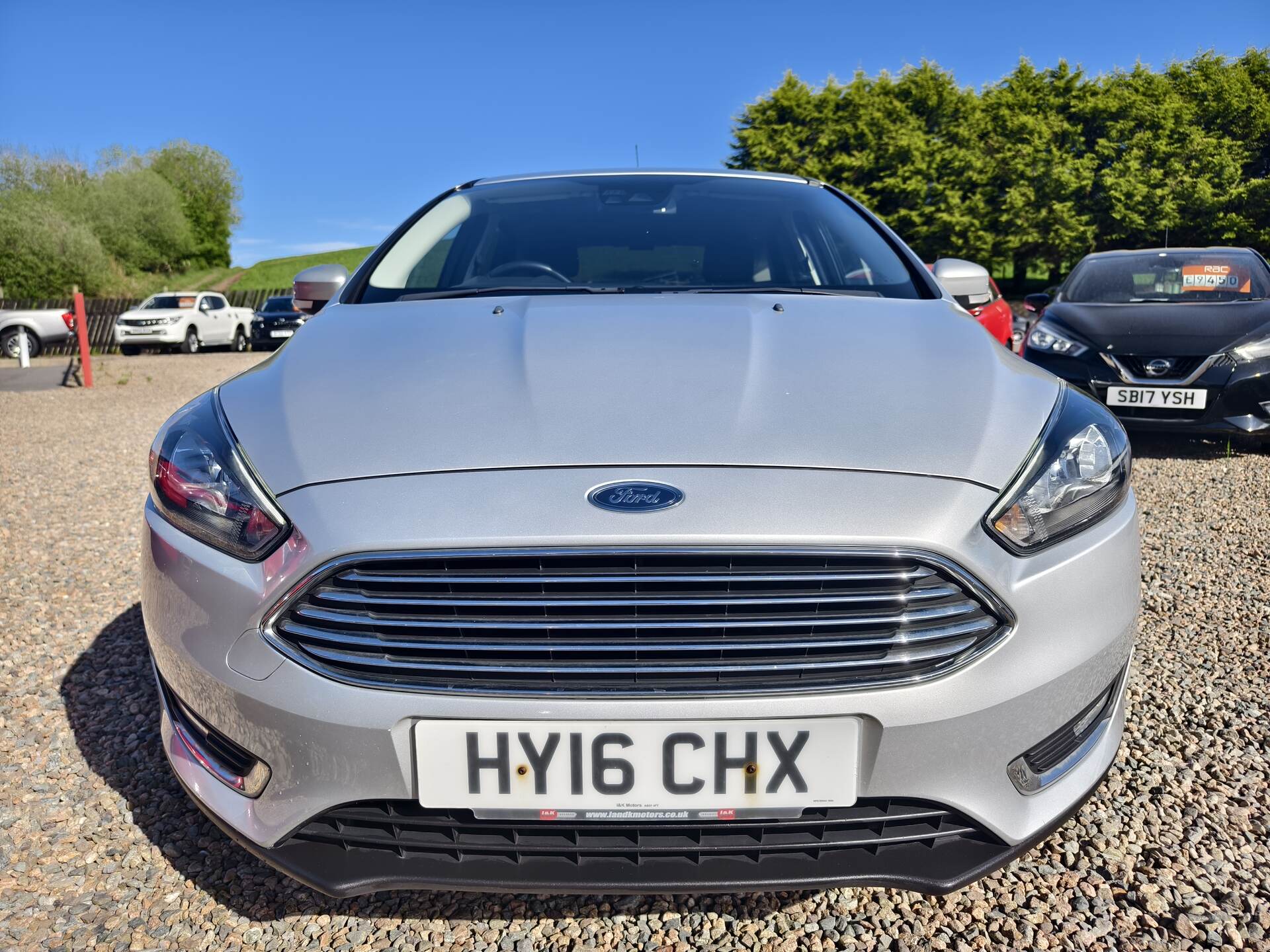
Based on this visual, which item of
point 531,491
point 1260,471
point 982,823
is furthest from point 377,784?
point 1260,471

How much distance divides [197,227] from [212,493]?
77460 mm

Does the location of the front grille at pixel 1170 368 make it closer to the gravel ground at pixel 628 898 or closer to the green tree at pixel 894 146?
the gravel ground at pixel 628 898

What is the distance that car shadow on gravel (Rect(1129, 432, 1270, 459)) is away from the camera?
6.32 m

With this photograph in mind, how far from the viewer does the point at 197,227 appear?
230 feet

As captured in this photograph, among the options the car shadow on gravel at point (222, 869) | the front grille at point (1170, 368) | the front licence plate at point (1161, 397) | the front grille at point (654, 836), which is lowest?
the car shadow on gravel at point (222, 869)

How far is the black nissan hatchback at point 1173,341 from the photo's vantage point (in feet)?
19.2

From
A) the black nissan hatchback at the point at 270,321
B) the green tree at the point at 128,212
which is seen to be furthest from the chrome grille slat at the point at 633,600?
the green tree at the point at 128,212

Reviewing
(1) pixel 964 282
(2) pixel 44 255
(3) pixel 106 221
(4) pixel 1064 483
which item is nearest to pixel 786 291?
(1) pixel 964 282

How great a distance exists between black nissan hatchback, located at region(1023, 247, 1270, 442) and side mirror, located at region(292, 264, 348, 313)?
4332mm

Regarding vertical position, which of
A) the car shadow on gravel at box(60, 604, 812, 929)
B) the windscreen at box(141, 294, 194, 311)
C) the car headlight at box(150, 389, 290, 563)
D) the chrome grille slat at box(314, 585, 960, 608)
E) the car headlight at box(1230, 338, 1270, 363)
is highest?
the car headlight at box(150, 389, 290, 563)

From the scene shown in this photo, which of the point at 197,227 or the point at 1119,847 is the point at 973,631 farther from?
the point at 197,227

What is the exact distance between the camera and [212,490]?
1.58 meters

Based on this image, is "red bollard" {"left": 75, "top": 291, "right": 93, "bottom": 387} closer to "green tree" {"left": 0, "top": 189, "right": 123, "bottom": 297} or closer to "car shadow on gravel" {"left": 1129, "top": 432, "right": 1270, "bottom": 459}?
"car shadow on gravel" {"left": 1129, "top": 432, "right": 1270, "bottom": 459}

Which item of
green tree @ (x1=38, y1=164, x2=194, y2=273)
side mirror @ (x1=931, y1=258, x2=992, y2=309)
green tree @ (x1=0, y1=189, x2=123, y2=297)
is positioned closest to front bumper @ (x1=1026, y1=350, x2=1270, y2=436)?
side mirror @ (x1=931, y1=258, x2=992, y2=309)
